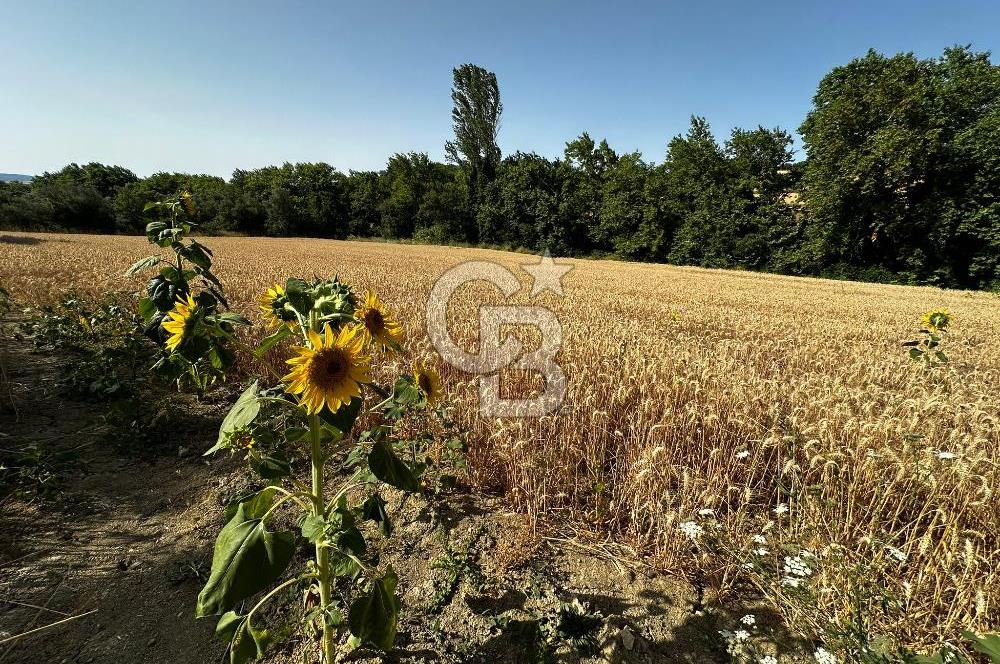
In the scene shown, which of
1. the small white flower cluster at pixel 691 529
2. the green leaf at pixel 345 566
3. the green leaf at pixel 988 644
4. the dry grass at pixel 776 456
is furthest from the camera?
the dry grass at pixel 776 456

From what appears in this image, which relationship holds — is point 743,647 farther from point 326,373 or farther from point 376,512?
point 326,373

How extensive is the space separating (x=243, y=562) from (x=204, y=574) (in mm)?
1637

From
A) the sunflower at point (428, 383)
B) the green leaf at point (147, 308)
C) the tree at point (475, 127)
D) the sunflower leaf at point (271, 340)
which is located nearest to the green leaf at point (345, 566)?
the sunflower at point (428, 383)

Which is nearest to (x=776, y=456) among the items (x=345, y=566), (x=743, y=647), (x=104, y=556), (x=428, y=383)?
(x=743, y=647)

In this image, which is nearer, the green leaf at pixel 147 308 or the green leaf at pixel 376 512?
the green leaf at pixel 376 512

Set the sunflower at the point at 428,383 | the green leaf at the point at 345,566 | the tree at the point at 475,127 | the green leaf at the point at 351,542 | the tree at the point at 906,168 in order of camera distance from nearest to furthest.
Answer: the green leaf at the point at 351,542 → the green leaf at the point at 345,566 → the sunflower at the point at 428,383 → the tree at the point at 906,168 → the tree at the point at 475,127

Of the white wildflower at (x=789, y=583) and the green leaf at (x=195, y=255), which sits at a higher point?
the green leaf at (x=195, y=255)

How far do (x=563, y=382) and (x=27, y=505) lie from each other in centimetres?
446

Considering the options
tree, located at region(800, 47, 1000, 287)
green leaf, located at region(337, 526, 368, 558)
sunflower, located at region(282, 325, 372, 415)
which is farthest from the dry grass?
tree, located at region(800, 47, 1000, 287)

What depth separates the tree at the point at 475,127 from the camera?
4960 centimetres

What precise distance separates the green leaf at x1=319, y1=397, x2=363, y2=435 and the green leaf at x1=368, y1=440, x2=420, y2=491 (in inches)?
5.8

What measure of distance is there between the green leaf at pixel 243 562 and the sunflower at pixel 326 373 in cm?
45

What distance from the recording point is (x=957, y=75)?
105 ft

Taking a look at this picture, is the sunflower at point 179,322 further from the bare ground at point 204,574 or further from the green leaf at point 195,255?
the bare ground at point 204,574
